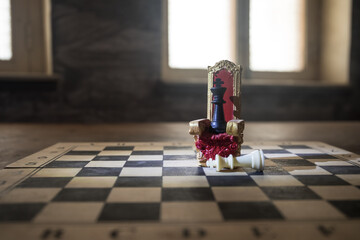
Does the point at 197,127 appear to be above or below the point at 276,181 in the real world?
above

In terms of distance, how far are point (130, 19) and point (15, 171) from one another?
3.43 metres

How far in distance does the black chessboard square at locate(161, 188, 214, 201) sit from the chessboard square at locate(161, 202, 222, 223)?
2.1 inches

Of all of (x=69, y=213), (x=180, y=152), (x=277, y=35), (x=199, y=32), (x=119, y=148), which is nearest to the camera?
(x=69, y=213)

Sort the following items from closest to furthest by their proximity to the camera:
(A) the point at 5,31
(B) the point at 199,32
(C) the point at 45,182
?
(C) the point at 45,182
(A) the point at 5,31
(B) the point at 199,32

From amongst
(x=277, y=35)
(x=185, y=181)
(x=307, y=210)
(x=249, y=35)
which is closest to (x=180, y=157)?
(x=185, y=181)

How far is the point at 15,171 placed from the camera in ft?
5.12

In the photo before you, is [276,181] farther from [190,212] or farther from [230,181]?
[190,212]

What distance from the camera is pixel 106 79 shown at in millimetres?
4516

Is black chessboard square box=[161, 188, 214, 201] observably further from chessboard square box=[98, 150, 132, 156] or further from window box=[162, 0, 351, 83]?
window box=[162, 0, 351, 83]

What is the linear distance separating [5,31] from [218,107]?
4108 millimetres

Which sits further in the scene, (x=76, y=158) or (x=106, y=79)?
(x=106, y=79)

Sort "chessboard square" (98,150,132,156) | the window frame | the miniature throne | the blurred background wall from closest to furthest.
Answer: the miniature throne → "chessboard square" (98,150,132,156) → the blurred background wall → the window frame

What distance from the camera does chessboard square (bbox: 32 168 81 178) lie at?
4.92 ft

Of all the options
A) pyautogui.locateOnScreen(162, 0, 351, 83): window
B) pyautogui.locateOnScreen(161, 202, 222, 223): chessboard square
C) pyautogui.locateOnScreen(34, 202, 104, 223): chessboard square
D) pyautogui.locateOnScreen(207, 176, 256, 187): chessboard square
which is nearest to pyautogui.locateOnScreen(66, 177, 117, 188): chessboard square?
pyautogui.locateOnScreen(34, 202, 104, 223): chessboard square
